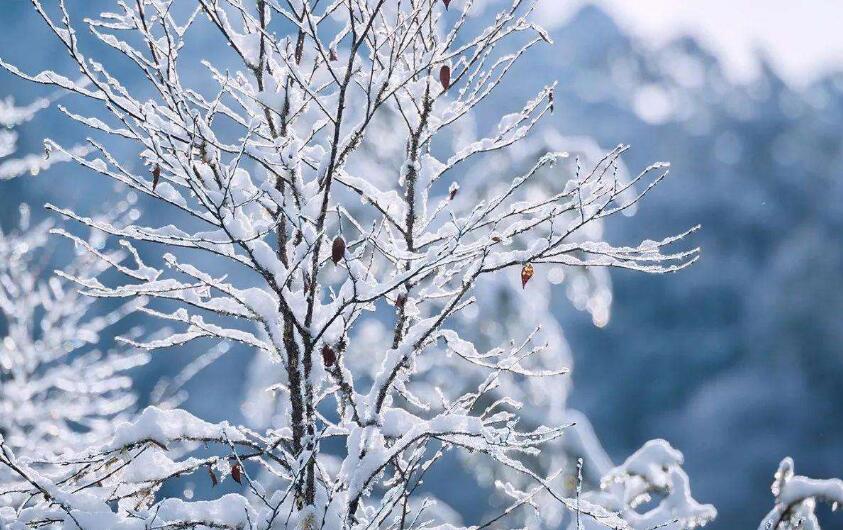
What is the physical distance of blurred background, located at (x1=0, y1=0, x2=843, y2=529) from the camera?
733 inches

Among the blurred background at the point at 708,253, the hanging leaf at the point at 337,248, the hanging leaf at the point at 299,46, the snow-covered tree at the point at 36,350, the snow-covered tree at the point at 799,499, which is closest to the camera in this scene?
the hanging leaf at the point at 337,248

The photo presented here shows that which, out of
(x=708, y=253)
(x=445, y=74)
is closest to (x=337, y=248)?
(x=445, y=74)

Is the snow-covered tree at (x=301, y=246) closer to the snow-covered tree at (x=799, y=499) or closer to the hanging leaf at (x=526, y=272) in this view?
the hanging leaf at (x=526, y=272)

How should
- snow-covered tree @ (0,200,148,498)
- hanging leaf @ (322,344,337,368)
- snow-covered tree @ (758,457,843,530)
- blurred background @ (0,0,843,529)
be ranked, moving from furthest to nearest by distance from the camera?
1. blurred background @ (0,0,843,529)
2. snow-covered tree @ (0,200,148,498)
3. snow-covered tree @ (758,457,843,530)
4. hanging leaf @ (322,344,337,368)

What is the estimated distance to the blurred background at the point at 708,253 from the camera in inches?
733

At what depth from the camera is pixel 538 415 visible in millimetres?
6344

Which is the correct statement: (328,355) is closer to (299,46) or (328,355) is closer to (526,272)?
(526,272)

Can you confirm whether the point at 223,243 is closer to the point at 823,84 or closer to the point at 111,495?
the point at 111,495

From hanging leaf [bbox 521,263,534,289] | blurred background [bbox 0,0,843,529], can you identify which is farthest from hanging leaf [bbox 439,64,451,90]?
blurred background [bbox 0,0,843,529]

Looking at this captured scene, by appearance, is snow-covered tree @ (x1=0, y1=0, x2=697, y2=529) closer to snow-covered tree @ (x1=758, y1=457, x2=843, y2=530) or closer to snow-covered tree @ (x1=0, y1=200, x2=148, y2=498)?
snow-covered tree @ (x1=758, y1=457, x2=843, y2=530)

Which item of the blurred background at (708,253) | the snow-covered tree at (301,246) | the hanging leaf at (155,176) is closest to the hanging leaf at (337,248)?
the snow-covered tree at (301,246)

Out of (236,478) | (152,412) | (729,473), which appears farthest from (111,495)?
(729,473)

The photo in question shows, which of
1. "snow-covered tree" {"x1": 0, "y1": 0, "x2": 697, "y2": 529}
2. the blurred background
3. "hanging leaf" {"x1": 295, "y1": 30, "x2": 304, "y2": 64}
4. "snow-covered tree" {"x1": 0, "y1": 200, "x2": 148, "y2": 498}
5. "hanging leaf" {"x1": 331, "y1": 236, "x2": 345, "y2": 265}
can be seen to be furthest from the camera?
the blurred background

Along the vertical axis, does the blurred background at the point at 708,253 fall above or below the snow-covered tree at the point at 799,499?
above
